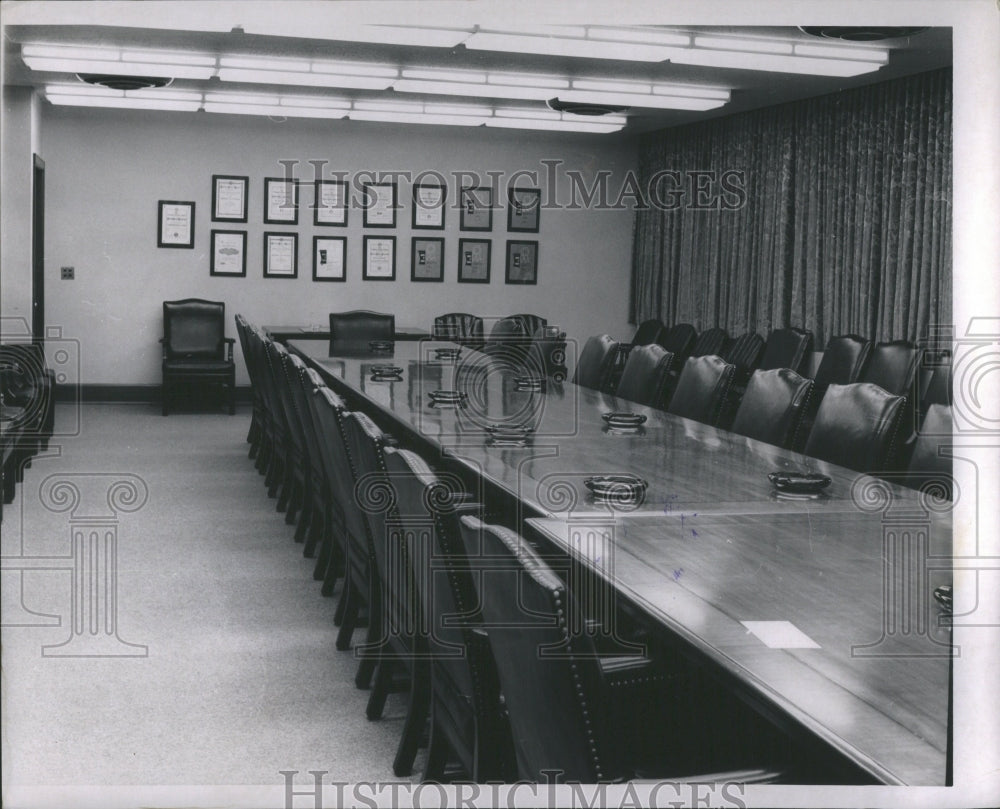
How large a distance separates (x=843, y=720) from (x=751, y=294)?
26.7 ft

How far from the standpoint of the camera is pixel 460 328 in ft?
35.2

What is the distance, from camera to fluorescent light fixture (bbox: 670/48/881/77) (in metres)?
6.11

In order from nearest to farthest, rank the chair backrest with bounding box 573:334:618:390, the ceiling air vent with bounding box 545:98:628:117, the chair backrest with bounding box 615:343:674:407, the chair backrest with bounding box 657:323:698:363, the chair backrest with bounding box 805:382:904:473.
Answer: the chair backrest with bounding box 805:382:904:473, the chair backrest with bounding box 615:343:674:407, the chair backrest with bounding box 573:334:618:390, the ceiling air vent with bounding box 545:98:628:117, the chair backrest with bounding box 657:323:698:363

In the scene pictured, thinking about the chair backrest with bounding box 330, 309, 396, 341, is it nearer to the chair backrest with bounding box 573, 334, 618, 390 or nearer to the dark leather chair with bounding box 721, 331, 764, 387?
the dark leather chair with bounding box 721, 331, 764, 387

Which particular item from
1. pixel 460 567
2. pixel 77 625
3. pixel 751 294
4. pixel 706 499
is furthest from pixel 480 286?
pixel 460 567

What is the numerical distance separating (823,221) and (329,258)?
4.75 meters

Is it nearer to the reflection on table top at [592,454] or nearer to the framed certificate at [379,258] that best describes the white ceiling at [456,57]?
the reflection on table top at [592,454]

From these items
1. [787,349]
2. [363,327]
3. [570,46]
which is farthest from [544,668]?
[363,327]

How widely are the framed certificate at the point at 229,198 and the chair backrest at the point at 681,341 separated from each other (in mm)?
4310

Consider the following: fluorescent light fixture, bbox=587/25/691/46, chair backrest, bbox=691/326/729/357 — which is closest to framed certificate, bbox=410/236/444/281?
chair backrest, bbox=691/326/729/357

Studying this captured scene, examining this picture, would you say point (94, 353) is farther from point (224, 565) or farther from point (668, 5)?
point (668, 5)

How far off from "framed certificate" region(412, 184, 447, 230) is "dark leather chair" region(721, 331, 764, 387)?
13.2 feet

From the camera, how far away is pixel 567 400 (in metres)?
5.20

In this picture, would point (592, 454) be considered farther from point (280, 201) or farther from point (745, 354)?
point (280, 201)
